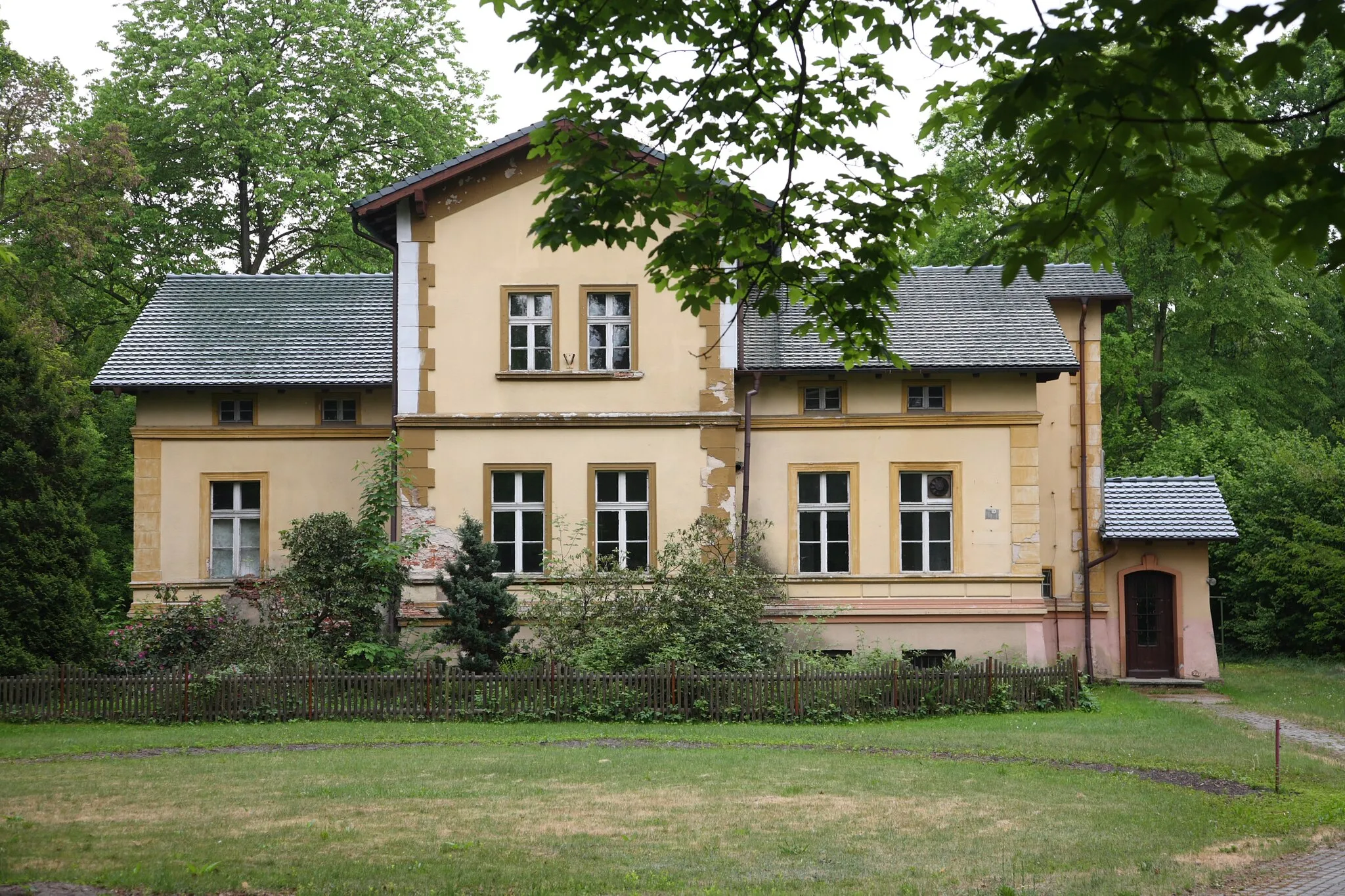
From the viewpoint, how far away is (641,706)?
18844 mm

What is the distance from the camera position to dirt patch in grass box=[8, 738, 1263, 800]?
46.7 feet

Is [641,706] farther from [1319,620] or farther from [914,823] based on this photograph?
[1319,620]

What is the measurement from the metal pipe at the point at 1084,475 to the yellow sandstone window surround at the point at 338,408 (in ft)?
44.6

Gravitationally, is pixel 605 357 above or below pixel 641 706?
above

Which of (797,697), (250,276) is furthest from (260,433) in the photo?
(797,697)

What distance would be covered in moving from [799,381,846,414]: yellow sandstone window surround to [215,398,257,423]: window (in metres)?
10.0

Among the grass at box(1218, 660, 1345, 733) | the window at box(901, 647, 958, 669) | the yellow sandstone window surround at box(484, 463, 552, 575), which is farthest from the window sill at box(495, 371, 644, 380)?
the grass at box(1218, 660, 1345, 733)

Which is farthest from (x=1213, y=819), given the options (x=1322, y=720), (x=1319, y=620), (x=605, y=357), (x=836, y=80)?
(x=1319, y=620)

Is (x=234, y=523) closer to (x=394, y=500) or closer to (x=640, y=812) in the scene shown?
(x=394, y=500)

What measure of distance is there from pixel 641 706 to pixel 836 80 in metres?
10.6

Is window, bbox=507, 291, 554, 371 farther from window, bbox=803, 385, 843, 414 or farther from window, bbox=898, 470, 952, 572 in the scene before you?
window, bbox=898, 470, 952, 572

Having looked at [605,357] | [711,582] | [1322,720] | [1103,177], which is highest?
[605,357]

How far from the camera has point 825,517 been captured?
23.9 metres

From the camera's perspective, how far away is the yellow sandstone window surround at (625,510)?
907 inches
